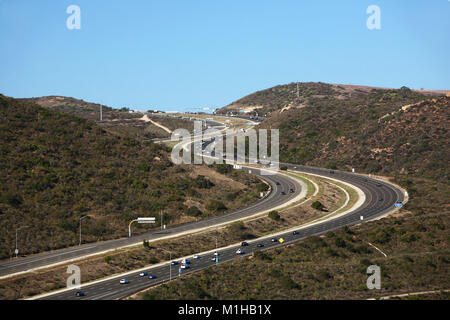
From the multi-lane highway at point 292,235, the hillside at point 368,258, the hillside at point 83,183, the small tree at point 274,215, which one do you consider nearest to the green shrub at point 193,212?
the hillside at point 83,183

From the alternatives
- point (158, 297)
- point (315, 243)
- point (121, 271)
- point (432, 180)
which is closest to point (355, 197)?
point (432, 180)

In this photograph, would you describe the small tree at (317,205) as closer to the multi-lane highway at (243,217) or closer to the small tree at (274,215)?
the multi-lane highway at (243,217)

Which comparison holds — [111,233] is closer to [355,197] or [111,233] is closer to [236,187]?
[236,187]

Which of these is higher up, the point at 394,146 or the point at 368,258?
the point at 394,146

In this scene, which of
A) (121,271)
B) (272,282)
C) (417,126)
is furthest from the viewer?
(417,126)

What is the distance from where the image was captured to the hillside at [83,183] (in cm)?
10069

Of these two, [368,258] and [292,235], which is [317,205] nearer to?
[292,235]

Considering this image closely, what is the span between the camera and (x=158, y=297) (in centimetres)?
6638

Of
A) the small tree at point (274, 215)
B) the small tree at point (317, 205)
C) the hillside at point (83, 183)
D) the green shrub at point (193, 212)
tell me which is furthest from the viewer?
the small tree at point (317, 205)

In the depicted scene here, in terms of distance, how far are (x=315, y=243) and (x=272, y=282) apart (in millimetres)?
24311

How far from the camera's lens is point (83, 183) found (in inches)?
4692

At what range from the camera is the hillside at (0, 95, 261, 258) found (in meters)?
101

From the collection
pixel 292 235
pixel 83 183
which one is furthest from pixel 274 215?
pixel 83 183
